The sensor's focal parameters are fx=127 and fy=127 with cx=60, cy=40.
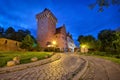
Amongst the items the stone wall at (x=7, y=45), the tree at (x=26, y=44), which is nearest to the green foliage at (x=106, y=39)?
the tree at (x=26, y=44)

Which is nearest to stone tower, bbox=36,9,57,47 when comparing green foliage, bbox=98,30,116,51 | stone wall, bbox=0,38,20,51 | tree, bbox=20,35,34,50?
tree, bbox=20,35,34,50

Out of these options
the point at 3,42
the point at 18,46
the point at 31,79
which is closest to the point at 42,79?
the point at 31,79

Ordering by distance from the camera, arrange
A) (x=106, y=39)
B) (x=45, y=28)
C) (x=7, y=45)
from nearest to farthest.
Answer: (x=7, y=45) < (x=106, y=39) < (x=45, y=28)

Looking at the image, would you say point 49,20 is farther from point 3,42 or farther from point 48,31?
point 3,42

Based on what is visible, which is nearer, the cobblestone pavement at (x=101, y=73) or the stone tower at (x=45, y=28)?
the cobblestone pavement at (x=101, y=73)

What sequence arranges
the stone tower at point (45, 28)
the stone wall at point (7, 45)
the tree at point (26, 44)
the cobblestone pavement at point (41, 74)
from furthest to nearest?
the stone tower at point (45, 28) → the tree at point (26, 44) → the stone wall at point (7, 45) → the cobblestone pavement at point (41, 74)

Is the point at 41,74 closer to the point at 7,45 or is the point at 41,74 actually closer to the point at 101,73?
the point at 101,73

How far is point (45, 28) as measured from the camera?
53094 millimetres

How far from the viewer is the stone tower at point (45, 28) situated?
5306 cm

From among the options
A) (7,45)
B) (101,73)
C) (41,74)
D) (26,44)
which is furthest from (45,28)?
(41,74)

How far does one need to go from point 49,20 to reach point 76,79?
159 ft

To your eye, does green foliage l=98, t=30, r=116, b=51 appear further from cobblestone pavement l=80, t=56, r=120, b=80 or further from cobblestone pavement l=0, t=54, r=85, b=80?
cobblestone pavement l=0, t=54, r=85, b=80

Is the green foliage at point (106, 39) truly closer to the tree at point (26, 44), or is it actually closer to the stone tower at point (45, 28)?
the stone tower at point (45, 28)

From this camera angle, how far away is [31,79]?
6816 mm
